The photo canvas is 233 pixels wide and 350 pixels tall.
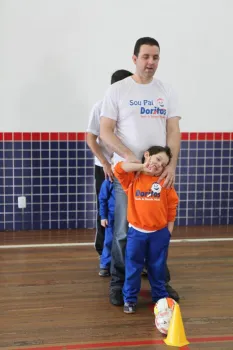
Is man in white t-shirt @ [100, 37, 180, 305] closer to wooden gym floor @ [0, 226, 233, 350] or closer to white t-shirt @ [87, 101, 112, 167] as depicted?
wooden gym floor @ [0, 226, 233, 350]

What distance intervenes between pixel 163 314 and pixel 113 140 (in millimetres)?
1087

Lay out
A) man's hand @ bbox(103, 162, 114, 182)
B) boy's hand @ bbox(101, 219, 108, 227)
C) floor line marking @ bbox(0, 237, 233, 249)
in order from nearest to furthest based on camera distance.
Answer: man's hand @ bbox(103, 162, 114, 182) < boy's hand @ bbox(101, 219, 108, 227) < floor line marking @ bbox(0, 237, 233, 249)

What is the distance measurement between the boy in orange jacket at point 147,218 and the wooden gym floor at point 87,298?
20 cm

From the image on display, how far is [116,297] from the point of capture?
370cm

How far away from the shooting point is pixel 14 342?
311 centimetres

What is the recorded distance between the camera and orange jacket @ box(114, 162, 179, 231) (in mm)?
3475

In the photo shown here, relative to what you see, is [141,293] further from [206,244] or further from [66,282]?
[206,244]

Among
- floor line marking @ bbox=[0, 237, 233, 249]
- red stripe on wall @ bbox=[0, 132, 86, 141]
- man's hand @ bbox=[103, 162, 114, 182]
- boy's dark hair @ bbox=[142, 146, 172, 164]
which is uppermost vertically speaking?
red stripe on wall @ bbox=[0, 132, 86, 141]

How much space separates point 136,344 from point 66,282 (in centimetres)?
110

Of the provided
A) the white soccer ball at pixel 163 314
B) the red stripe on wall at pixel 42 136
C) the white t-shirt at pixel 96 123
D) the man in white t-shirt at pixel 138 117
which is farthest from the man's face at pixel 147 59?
the red stripe on wall at pixel 42 136

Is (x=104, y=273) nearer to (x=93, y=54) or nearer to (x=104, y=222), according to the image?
(x=104, y=222)

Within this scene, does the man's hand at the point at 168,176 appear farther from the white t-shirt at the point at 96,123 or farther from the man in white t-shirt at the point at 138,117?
the white t-shirt at the point at 96,123

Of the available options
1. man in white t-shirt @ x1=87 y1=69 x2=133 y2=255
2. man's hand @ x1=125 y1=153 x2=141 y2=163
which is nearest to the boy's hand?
man in white t-shirt @ x1=87 y1=69 x2=133 y2=255

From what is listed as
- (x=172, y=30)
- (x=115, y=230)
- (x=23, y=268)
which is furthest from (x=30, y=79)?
(x=115, y=230)
